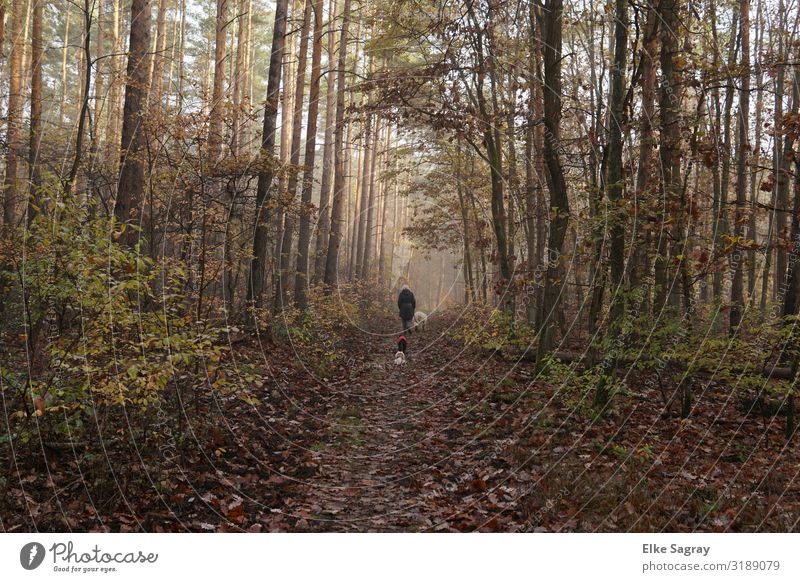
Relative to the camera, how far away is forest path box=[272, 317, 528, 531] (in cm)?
539

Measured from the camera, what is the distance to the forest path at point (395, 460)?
17.7 feet

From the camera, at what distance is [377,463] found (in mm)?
7020

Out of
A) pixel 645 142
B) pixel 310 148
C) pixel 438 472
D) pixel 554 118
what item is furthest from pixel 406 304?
pixel 438 472

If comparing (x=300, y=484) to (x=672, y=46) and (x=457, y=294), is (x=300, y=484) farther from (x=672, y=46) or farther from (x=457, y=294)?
(x=457, y=294)

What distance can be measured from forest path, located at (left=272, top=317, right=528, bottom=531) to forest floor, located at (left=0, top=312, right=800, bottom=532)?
3cm

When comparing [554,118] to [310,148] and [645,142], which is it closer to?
[645,142]

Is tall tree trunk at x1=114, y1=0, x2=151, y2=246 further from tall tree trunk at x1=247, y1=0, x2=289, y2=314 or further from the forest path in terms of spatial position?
the forest path

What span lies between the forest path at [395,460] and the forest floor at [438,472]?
0.03m

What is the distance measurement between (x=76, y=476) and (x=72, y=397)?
29.7 inches

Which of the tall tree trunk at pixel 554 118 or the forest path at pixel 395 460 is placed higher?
the tall tree trunk at pixel 554 118

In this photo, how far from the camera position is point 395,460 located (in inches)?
281

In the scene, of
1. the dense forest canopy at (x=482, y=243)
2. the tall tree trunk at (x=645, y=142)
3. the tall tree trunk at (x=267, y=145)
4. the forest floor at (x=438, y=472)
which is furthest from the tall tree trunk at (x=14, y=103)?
the tall tree trunk at (x=645, y=142)

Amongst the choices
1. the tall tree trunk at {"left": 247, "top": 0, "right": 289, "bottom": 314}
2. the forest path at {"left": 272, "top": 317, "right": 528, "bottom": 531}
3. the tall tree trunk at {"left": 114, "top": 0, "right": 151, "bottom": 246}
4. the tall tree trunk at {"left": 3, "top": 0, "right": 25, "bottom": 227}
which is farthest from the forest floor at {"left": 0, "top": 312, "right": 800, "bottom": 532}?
the tall tree trunk at {"left": 3, "top": 0, "right": 25, "bottom": 227}

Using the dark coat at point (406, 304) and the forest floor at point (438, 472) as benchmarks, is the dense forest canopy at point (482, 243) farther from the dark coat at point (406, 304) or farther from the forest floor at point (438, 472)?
the dark coat at point (406, 304)
